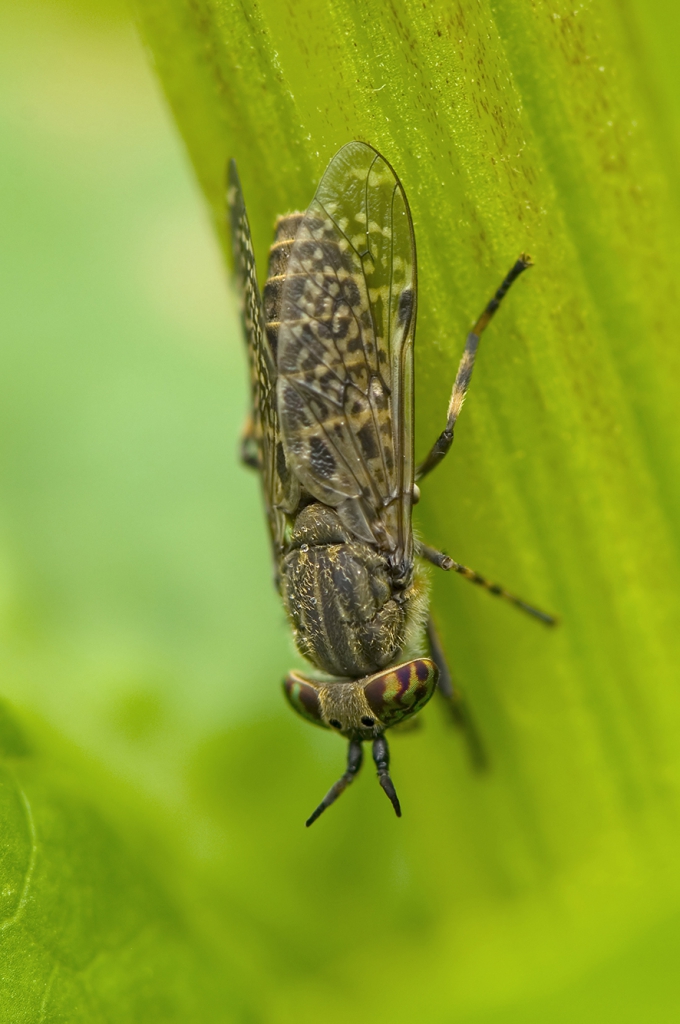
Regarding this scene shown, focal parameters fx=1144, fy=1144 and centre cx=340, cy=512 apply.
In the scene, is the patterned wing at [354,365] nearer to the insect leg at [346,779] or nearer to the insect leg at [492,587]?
the insect leg at [492,587]

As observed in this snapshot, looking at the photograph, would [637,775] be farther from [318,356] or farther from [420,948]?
[318,356]

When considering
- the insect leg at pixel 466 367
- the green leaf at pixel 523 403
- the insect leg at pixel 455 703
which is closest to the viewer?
the green leaf at pixel 523 403

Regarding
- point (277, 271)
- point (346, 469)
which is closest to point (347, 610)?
point (346, 469)

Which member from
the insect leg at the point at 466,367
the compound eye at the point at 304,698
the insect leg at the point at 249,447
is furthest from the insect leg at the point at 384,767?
the insect leg at the point at 249,447

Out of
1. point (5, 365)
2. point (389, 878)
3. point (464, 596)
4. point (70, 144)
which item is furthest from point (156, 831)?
point (70, 144)

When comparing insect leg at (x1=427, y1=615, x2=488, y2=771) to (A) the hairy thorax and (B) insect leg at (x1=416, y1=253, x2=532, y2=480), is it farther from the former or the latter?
(B) insect leg at (x1=416, y1=253, x2=532, y2=480)

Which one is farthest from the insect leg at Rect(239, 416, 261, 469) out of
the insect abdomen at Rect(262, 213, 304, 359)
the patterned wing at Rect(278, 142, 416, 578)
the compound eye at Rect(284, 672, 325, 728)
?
the compound eye at Rect(284, 672, 325, 728)

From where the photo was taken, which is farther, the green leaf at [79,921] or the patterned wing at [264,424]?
the patterned wing at [264,424]
